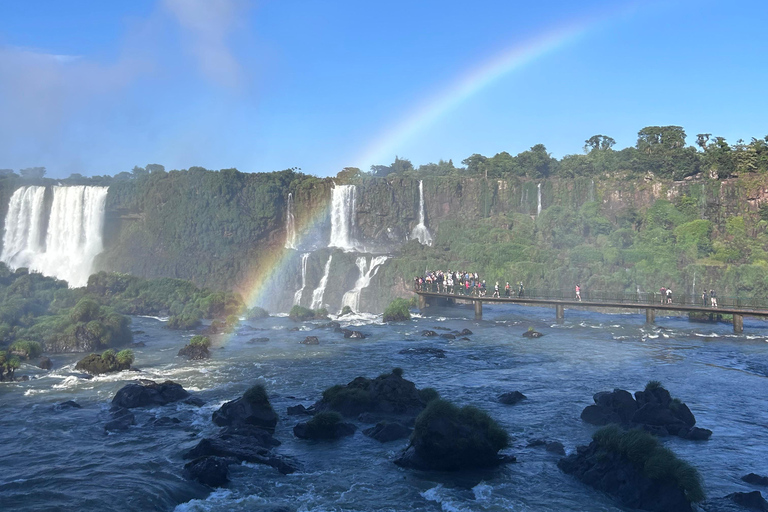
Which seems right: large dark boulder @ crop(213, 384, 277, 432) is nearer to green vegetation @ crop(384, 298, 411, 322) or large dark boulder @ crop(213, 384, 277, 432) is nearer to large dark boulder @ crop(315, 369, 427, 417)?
large dark boulder @ crop(315, 369, 427, 417)

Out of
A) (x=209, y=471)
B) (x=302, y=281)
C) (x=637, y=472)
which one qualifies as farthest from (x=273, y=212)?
(x=637, y=472)

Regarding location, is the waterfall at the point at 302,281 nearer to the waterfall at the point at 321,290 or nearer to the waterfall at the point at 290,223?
the waterfall at the point at 321,290

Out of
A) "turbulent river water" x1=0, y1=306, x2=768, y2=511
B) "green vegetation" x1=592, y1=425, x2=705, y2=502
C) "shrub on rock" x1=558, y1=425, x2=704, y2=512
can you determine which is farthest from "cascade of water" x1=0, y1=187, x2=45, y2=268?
"green vegetation" x1=592, y1=425, x2=705, y2=502

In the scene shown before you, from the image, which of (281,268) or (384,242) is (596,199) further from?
(281,268)

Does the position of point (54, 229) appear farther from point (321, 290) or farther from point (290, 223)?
point (321, 290)

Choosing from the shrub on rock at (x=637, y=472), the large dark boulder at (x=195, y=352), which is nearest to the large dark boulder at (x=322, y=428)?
the shrub on rock at (x=637, y=472)
